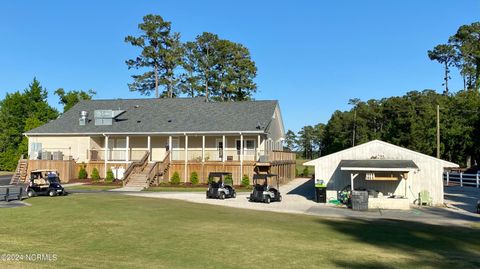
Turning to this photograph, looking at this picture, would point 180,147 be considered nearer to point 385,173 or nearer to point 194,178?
point 194,178

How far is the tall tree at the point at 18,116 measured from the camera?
196ft

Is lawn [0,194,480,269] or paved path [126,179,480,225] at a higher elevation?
lawn [0,194,480,269]

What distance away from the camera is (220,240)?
501 inches

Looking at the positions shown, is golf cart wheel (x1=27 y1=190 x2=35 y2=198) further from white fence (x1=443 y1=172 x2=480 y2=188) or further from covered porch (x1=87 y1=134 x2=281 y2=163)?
white fence (x1=443 y1=172 x2=480 y2=188)

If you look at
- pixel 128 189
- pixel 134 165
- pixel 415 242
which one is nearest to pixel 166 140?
pixel 134 165

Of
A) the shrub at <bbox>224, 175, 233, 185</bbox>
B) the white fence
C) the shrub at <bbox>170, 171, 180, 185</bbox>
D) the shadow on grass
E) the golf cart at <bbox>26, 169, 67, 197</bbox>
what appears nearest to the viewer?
the shadow on grass

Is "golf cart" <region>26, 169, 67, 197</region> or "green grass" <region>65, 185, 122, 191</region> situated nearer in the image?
"golf cart" <region>26, 169, 67, 197</region>

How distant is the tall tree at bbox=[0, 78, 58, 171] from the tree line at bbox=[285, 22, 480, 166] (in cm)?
4876

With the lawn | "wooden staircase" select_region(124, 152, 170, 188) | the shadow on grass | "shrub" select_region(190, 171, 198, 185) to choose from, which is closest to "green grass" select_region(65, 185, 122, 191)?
"wooden staircase" select_region(124, 152, 170, 188)

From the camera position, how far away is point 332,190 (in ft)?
87.4

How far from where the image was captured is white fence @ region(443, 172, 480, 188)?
120 feet

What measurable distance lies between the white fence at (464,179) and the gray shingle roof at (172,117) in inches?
714

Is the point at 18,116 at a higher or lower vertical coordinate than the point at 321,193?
higher

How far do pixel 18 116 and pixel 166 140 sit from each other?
33.5 m
